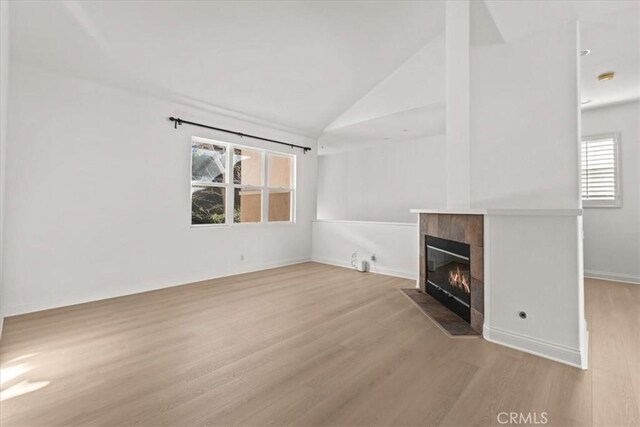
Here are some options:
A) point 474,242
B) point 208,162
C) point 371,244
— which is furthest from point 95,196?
point 474,242

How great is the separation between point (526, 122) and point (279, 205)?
4.20 metres

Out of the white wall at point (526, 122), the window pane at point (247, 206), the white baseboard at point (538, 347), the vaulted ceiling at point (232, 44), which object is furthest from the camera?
the window pane at point (247, 206)

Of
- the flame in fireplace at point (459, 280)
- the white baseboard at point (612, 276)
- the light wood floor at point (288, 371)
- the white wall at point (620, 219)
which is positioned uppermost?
the white wall at point (620, 219)

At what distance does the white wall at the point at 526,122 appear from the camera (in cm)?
238

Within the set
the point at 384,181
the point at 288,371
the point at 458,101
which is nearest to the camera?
the point at 288,371

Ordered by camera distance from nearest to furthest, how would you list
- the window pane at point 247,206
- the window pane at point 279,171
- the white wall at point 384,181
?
the window pane at point 247,206 < the window pane at point 279,171 < the white wall at point 384,181

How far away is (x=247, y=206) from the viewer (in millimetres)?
5238

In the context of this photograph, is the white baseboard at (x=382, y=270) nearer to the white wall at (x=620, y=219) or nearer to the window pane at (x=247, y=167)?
the window pane at (x=247, y=167)

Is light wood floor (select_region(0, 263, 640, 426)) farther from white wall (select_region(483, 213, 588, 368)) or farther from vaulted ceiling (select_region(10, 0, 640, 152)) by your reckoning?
vaulted ceiling (select_region(10, 0, 640, 152))

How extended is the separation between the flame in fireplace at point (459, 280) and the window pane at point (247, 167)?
3604 mm

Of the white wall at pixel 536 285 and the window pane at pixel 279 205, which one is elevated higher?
the window pane at pixel 279 205

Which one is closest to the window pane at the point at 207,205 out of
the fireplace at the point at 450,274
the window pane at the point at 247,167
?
the window pane at the point at 247,167

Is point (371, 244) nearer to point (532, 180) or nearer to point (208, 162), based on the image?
point (532, 180)

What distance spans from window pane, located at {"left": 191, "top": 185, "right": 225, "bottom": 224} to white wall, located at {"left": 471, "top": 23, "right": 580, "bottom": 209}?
3632 mm
